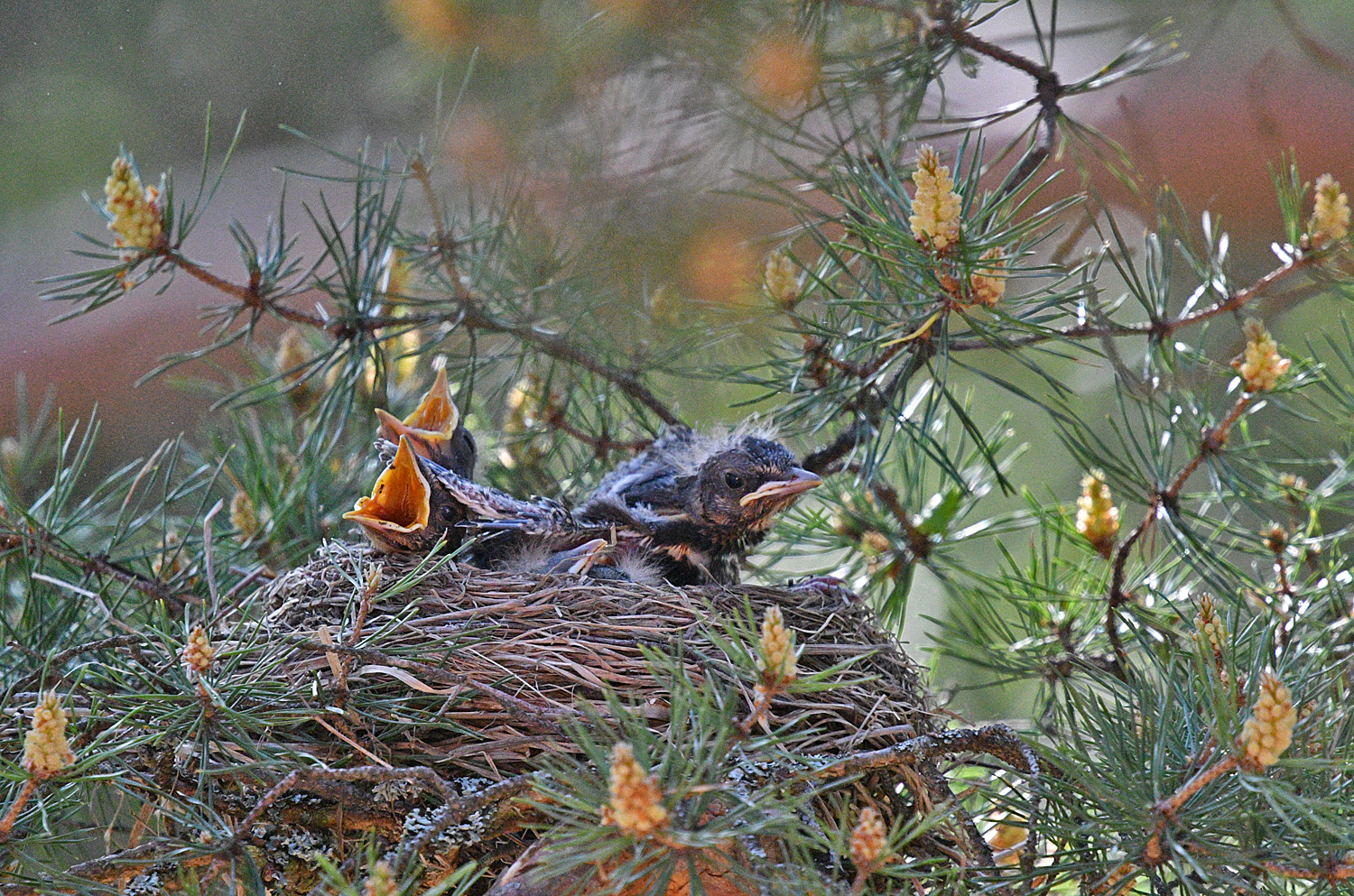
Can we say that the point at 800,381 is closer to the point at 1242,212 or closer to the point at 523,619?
the point at 523,619

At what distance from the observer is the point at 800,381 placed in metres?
1.34

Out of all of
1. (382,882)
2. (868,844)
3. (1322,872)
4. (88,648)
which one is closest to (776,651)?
(868,844)

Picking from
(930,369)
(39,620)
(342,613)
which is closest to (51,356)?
(39,620)

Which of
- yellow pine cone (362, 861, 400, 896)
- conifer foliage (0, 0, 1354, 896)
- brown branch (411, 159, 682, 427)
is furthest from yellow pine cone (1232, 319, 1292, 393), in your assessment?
yellow pine cone (362, 861, 400, 896)

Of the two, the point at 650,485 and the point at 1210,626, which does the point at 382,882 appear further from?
the point at 650,485

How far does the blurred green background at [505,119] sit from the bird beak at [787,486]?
0.71 feet

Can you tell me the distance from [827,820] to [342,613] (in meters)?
0.52

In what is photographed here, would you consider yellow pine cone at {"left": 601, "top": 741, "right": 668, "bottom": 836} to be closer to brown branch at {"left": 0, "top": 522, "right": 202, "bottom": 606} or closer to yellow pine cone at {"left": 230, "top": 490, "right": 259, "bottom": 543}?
brown branch at {"left": 0, "top": 522, "right": 202, "bottom": 606}

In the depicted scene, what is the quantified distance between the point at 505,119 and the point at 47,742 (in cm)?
141

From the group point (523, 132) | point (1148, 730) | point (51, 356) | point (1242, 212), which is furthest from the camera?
point (51, 356)

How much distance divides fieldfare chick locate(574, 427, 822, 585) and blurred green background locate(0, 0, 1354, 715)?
0.21 metres

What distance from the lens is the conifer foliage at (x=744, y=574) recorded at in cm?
86

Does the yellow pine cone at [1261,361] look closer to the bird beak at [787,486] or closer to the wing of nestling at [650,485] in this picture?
the bird beak at [787,486]

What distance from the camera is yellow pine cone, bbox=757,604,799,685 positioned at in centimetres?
76
